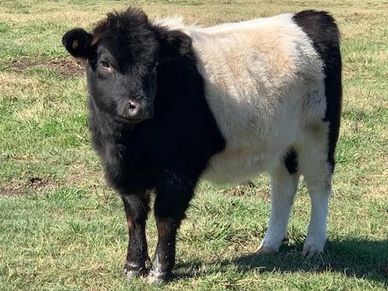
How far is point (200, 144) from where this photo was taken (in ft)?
18.3

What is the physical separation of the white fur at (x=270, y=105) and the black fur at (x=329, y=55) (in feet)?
0.26

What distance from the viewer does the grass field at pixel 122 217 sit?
5691mm

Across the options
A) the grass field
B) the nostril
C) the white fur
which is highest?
the nostril

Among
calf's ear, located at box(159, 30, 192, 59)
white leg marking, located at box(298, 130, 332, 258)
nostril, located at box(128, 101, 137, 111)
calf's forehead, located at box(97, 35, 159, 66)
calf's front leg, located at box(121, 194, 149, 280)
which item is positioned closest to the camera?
nostril, located at box(128, 101, 137, 111)

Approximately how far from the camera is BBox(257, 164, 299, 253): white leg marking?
648 centimetres

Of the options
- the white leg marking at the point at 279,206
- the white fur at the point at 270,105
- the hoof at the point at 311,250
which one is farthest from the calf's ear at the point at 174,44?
the hoof at the point at 311,250

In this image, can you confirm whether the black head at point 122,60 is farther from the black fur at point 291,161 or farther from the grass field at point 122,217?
the black fur at point 291,161

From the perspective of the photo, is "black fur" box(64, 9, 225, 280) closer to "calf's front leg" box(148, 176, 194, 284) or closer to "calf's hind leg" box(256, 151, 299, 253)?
"calf's front leg" box(148, 176, 194, 284)

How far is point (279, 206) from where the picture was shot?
6.68 metres

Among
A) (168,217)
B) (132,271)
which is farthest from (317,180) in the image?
(132,271)

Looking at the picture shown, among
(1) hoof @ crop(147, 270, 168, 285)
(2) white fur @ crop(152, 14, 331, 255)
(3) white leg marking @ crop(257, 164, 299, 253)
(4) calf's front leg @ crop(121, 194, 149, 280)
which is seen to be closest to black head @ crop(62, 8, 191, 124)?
(2) white fur @ crop(152, 14, 331, 255)

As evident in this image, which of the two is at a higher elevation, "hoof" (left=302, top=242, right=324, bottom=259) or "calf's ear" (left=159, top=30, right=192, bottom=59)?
"calf's ear" (left=159, top=30, right=192, bottom=59)

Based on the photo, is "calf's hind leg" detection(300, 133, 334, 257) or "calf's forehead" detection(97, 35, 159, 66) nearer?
"calf's forehead" detection(97, 35, 159, 66)

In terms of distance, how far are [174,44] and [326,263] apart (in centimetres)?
219
